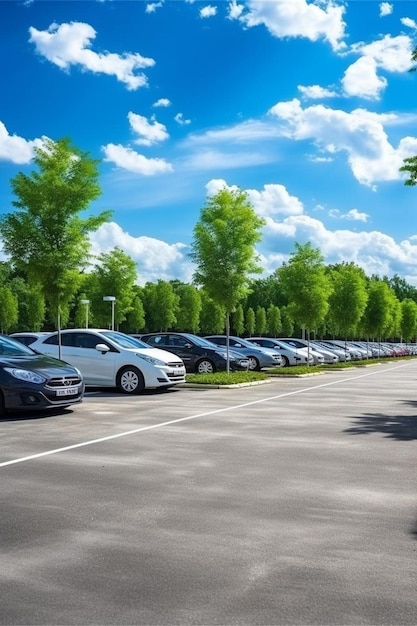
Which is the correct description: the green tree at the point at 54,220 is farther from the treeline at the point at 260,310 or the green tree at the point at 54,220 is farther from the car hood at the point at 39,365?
the car hood at the point at 39,365

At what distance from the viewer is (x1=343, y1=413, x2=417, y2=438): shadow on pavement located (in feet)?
33.3

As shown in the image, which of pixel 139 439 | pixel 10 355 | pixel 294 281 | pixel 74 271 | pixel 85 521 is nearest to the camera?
pixel 85 521

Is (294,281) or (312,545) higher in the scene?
(294,281)

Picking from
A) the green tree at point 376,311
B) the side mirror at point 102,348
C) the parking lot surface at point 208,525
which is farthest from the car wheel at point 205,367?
the green tree at point 376,311

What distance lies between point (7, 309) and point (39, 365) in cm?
7116

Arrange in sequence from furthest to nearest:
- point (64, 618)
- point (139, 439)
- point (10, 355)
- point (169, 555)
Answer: point (10, 355), point (139, 439), point (169, 555), point (64, 618)

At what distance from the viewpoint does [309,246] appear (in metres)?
36.2

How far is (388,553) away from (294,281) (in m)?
31.9

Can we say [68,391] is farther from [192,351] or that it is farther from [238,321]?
[238,321]

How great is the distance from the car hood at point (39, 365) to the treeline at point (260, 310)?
26.2 feet

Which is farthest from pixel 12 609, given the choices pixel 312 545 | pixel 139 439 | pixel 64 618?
pixel 139 439

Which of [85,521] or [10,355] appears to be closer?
[85,521]

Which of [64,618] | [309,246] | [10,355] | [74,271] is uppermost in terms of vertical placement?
[309,246]

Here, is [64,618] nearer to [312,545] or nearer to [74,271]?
[312,545]
